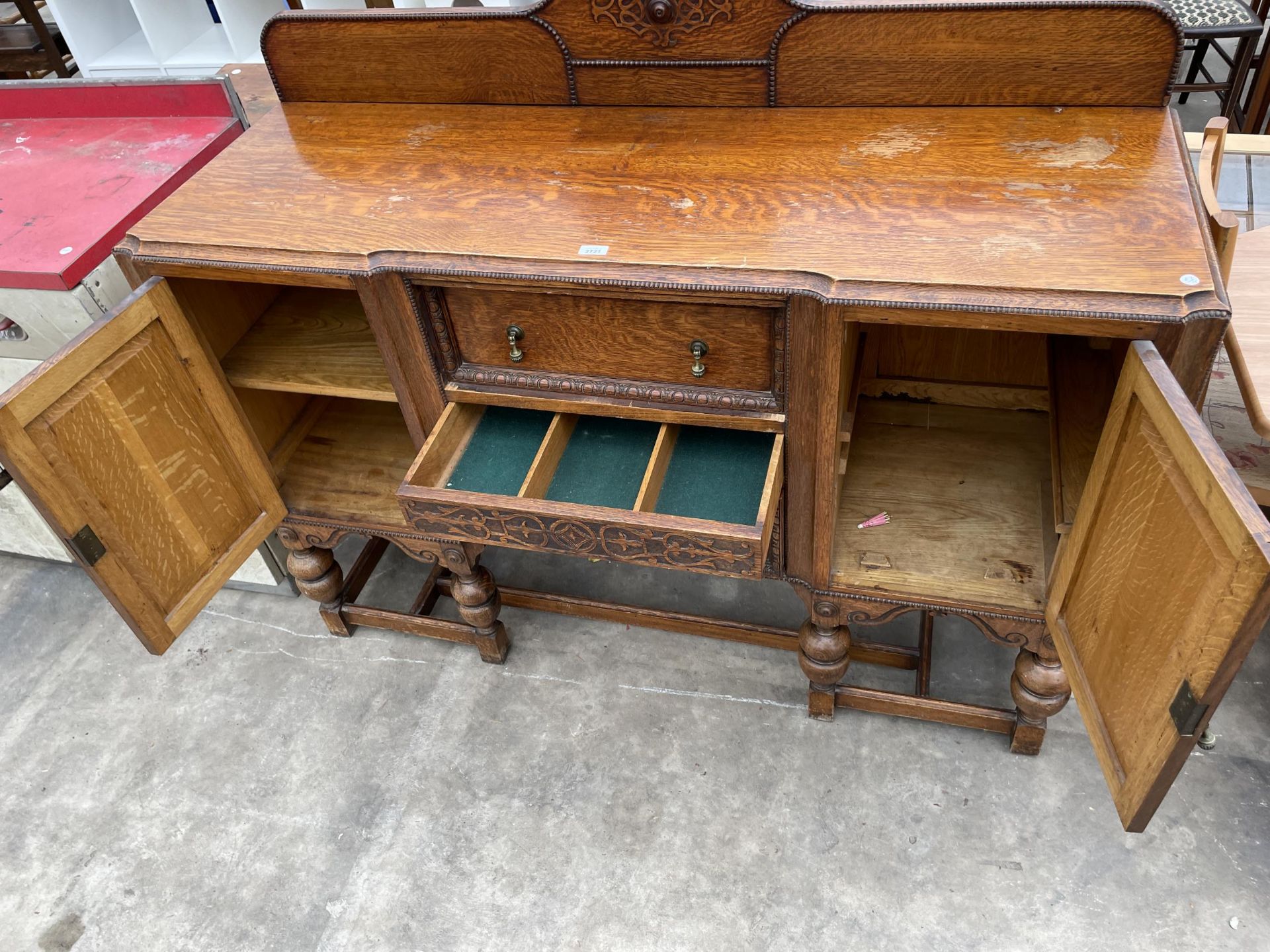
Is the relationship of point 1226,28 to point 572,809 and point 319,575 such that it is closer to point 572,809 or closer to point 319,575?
point 572,809

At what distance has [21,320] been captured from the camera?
206 cm

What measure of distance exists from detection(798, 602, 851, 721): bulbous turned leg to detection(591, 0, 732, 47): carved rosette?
121cm

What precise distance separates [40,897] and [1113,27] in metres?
2.91

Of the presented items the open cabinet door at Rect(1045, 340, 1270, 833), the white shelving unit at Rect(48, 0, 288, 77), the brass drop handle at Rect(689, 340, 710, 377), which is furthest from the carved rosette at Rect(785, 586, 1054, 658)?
the white shelving unit at Rect(48, 0, 288, 77)

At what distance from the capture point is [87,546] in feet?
5.31

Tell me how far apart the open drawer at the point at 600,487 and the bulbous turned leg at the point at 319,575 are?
72 centimetres

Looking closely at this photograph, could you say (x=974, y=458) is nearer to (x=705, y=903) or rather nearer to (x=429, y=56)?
(x=705, y=903)

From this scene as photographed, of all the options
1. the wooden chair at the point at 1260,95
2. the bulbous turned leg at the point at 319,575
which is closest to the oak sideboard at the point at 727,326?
the bulbous turned leg at the point at 319,575

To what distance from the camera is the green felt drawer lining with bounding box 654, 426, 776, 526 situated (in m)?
1.76

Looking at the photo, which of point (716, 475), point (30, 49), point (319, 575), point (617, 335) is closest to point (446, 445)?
point (617, 335)

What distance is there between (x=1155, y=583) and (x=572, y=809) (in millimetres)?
1413

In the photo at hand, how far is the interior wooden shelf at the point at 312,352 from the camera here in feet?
6.62

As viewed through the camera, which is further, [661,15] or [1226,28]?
[1226,28]

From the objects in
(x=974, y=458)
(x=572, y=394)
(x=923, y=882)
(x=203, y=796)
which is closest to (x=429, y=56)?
(x=572, y=394)
